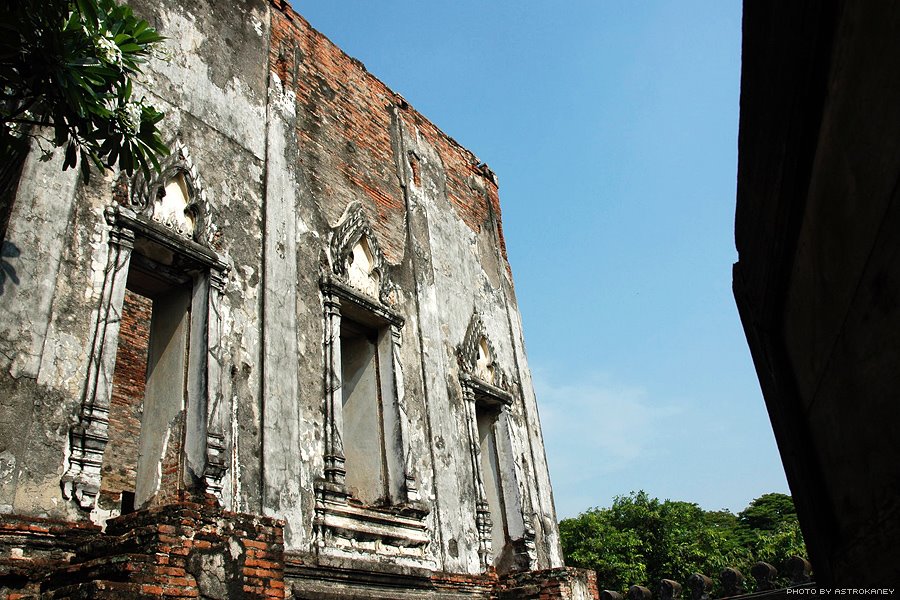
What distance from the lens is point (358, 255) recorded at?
26.4 ft

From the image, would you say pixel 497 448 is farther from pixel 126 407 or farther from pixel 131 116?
pixel 131 116

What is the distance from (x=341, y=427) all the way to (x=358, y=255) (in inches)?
84.2

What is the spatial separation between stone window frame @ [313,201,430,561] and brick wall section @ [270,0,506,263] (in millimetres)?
378

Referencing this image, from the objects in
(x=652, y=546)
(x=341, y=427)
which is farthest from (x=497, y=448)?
(x=652, y=546)

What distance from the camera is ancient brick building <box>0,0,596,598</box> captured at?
4488 mm

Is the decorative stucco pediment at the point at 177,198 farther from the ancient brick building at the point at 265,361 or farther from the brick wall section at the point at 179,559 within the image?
the brick wall section at the point at 179,559

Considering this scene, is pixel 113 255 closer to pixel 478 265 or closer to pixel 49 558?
pixel 49 558

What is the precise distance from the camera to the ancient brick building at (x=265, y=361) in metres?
4.49

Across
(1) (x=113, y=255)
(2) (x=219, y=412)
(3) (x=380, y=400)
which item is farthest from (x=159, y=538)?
(3) (x=380, y=400)

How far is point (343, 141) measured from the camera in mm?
8586

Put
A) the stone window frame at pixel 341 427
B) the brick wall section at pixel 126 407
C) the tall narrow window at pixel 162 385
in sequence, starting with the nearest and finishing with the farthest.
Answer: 1. the tall narrow window at pixel 162 385
2. the stone window frame at pixel 341 427
3. the brick wall section at pixel 126 407

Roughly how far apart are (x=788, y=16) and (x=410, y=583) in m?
6.47

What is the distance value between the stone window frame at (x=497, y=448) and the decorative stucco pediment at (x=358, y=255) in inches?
64.4

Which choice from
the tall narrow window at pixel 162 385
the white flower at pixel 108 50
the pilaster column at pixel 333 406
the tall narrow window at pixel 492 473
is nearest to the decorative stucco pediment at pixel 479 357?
the tall narrow window at pixel 492 473
